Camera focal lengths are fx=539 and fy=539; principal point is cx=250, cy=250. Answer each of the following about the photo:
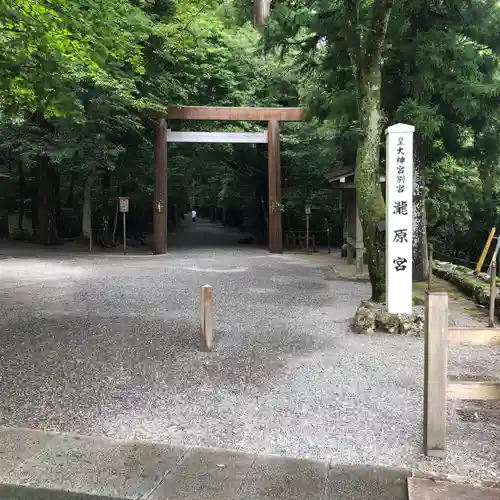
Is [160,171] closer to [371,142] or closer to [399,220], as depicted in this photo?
[371,142]

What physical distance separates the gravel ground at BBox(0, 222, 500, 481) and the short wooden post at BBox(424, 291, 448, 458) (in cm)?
13

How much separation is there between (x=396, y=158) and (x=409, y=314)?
6.66 feet

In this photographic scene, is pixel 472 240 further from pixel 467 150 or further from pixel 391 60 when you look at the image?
pixel 391 60

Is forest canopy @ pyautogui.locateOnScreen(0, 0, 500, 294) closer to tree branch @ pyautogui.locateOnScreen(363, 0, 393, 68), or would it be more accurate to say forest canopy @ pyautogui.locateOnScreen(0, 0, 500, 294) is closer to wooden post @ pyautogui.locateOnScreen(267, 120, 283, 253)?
tree branch @ pyautogui.locateOnScreen(363, 0, 393, 68)

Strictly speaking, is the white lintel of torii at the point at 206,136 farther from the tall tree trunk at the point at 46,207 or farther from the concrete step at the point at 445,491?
the concrete step at the point at 445,491

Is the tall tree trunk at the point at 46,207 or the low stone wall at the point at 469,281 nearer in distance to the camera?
the low stone wall at the point at 469,281

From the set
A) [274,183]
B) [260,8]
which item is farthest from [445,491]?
[260,8]

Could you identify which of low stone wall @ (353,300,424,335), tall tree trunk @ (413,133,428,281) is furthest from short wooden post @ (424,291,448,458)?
tall tree trunk @ (413,133,428,281)

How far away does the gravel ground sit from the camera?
12.3ft

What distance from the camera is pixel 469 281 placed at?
33.7 feet

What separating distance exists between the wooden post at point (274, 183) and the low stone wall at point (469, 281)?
301 inches

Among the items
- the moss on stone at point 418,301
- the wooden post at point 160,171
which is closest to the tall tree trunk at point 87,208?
the wooden post at point 160,171

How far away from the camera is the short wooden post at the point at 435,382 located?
3.38 m

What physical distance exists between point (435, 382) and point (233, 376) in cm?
227
